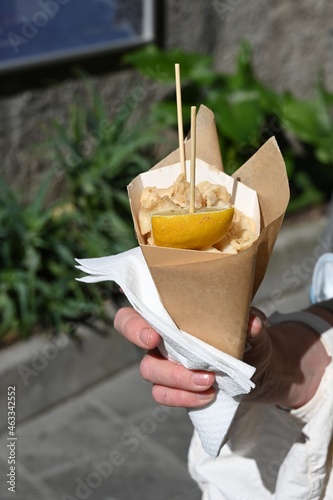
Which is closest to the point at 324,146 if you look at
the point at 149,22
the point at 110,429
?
the point at 149,22

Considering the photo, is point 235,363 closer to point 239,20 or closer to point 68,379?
point 68,379

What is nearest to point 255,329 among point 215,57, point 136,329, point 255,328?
point 255,328

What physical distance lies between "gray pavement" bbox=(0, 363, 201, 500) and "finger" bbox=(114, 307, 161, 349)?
7.17ft

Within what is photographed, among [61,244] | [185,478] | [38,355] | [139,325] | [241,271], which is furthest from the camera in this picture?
[61,244]

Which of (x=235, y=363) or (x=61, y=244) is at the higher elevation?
(x=235, y=363)

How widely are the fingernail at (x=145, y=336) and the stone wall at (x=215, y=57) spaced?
3.24 m

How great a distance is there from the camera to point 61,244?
424 centimetres

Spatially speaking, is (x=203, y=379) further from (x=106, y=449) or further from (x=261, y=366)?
(x=106, y=449)

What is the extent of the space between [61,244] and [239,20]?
2.31 metres

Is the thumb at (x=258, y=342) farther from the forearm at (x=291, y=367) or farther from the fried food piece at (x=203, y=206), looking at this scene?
the fried food piece at (x=203, y=206)

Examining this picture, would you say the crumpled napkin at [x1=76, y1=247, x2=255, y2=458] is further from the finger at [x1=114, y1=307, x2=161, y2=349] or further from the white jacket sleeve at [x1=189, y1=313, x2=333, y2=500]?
the white jacket sleeve at [x1=189, y1=313, x2=333, y2=500]

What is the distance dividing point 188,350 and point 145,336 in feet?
0.40

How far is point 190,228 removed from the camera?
53.3 inches

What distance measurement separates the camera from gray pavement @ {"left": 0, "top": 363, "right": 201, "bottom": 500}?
3.60 metres
